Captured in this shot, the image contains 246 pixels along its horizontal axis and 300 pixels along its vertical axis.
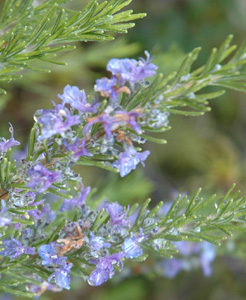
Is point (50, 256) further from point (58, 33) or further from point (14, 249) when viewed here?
point (58, 33)

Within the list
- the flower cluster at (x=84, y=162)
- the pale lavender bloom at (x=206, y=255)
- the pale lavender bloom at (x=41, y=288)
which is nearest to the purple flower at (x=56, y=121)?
the flower cluster at (x=84, y=162)

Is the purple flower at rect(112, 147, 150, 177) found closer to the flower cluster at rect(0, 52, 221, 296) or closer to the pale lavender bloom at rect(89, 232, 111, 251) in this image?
the flower cluster at rect(0, 52, 221, 296)

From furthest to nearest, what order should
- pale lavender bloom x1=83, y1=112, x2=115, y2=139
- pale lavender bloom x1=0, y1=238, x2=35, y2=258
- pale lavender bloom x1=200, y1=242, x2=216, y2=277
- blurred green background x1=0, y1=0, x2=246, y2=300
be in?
blurred green background x1=0, y1=0, x2=246, y2=300 → pale lavender bloom x1=200, y1=242, x2=216, y2=277 → pale lavender bloom x1=0, y1=238, x2=35, y2=258 → pale lavender bloom x1=83, y1=112, x2=115, y2=139

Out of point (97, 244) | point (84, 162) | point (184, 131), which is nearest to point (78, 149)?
point (84, 162)

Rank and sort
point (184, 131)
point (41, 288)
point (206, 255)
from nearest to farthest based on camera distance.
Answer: point (41, 288) → point (206, 255) → point (184, 131)

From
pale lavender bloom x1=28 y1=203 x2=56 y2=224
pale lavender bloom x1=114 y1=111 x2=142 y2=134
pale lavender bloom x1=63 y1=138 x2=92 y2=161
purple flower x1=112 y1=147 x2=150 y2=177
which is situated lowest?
pale lavender bloom x1=28 y1=203 x2=56 y2=224

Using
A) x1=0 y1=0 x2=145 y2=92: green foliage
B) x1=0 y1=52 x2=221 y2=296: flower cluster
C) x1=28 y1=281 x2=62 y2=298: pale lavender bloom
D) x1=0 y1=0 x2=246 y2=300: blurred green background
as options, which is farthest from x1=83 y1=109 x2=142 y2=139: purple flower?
x1=0 y1=0 x2=246 y2=300: blurred green background

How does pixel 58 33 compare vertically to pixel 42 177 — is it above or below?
above
